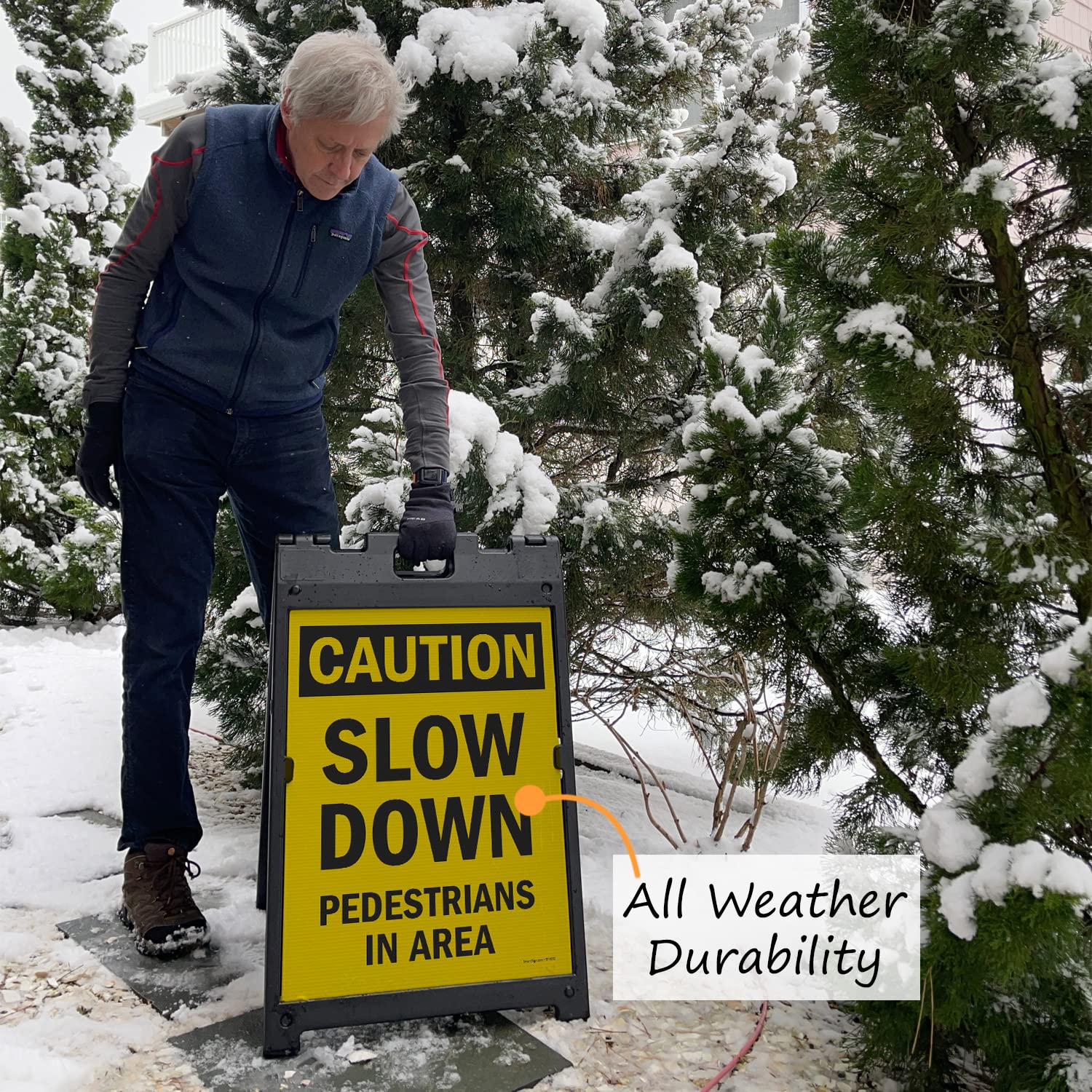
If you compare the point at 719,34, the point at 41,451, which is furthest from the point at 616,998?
the point at 41,451

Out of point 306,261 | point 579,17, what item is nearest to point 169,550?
point 306,261

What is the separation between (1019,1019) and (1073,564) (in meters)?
0.71

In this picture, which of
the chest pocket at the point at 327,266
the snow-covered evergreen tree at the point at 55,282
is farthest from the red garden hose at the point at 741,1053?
the snow-covered evergreen tree at the point at 55,282

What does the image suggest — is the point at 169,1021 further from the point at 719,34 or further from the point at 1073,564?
the point at 719,34

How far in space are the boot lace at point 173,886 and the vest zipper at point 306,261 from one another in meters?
1.19

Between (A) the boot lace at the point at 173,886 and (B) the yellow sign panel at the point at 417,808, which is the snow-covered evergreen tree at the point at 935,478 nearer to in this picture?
(B) the yellow sign panel at the point at 417,808

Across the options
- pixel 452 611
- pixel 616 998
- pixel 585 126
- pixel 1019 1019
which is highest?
pixel 585 126

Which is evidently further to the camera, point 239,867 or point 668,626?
point 668,626

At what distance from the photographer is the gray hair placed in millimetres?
1718

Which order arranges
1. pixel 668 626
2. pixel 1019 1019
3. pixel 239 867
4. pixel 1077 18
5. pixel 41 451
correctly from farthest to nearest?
pixel 41 451
pixel 1077 18
pixel 668 626
pixel 239 867
pixel 1019 1019

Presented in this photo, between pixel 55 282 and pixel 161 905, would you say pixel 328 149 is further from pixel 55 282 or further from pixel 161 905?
pixel 55 282

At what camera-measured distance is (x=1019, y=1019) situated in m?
1.46

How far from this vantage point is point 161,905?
1951 millimetres

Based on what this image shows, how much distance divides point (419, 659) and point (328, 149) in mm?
970
